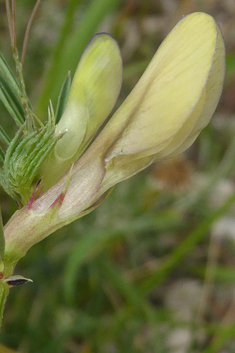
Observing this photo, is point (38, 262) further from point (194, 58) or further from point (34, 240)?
point (194, 58)

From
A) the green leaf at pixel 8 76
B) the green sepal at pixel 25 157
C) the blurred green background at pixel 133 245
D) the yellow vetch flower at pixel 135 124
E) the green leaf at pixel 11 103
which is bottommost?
the blurred green background at pixel 133 245

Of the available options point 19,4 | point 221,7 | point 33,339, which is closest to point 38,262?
point 33,339

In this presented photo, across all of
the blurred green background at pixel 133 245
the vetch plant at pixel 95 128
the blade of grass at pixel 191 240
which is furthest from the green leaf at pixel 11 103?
the blade of grass at pixel 191 240

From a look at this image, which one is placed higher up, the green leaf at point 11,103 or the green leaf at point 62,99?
the green leaf at point 11,103

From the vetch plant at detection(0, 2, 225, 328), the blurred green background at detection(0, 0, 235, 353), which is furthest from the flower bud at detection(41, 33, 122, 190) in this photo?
the blurred green background at detection(0, 0, 235, 353)

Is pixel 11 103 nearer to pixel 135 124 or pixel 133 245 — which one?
pixel 135 124

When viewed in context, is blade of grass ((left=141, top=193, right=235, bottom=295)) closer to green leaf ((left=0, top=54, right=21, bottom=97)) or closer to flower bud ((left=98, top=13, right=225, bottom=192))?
flower bud ((left=98, top=13, right=225, bottom=192))

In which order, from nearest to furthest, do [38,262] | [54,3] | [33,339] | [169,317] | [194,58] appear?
[194,58]
[33,339]
[38,262]
[169,317]
[54,3]

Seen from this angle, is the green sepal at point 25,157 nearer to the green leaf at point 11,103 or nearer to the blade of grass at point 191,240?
the green leaf at point 11,103
